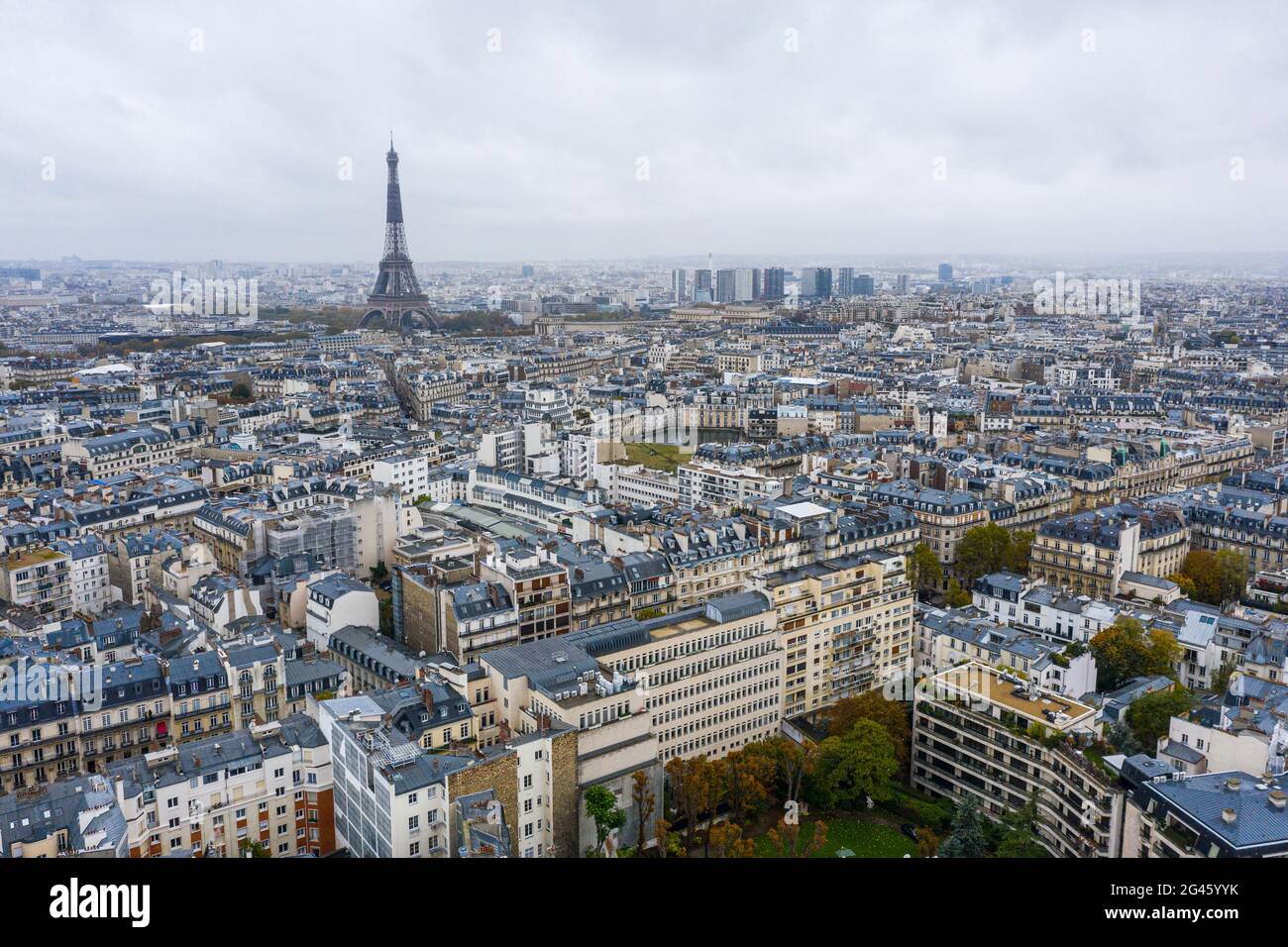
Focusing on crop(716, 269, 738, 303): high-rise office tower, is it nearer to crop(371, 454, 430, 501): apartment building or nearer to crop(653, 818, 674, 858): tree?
crop(371, 454, 430, 501): apartment building

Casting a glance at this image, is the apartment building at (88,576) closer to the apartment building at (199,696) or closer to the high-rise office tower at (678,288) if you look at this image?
the apartment building at (199,696)

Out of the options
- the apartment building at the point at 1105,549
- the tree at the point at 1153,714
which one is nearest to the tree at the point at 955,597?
the apartment building at the point at 1105,549

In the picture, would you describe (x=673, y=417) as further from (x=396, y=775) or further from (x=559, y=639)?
(x=396, y=775)

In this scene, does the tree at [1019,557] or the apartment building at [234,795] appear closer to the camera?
the apartment building at [234,795]

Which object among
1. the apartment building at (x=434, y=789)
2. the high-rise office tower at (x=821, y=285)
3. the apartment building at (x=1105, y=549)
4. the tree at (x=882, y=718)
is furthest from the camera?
the high-rise office tower at (x=821, y=285)
